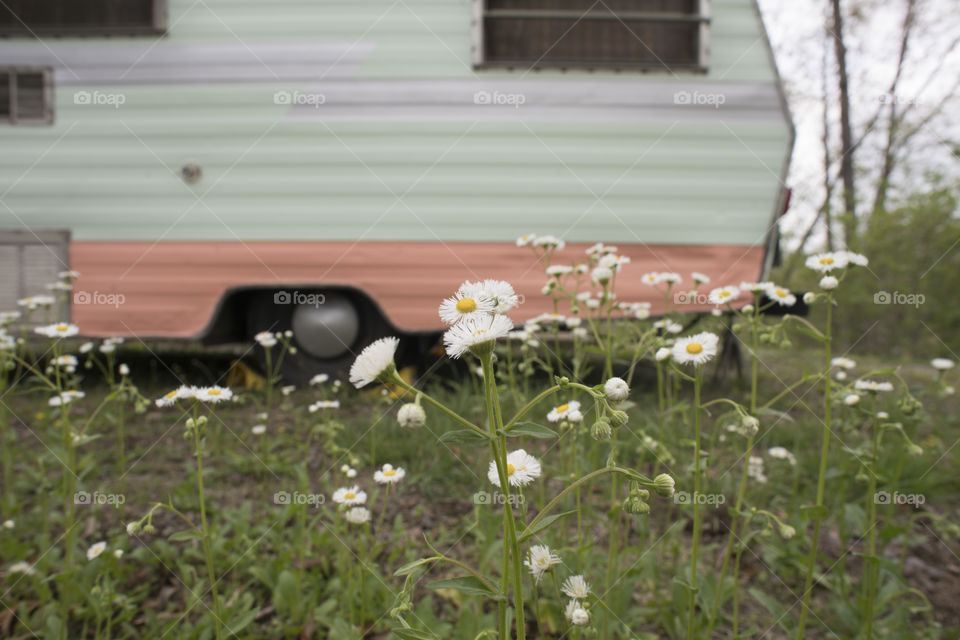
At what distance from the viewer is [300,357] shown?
3.67 metres

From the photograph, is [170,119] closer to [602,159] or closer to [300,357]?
[300,357]

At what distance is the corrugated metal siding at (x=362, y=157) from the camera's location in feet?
10.9

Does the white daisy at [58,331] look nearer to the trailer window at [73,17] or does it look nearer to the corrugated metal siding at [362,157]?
the corrugated metal siding at [362,157]

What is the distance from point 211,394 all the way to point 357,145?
2.38 meters

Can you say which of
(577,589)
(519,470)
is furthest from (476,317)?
(577,589)

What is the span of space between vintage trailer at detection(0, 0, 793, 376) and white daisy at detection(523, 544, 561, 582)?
2.44 meters

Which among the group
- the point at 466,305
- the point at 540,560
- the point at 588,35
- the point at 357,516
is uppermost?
the point at 588,35

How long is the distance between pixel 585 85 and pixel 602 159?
0.47 meters

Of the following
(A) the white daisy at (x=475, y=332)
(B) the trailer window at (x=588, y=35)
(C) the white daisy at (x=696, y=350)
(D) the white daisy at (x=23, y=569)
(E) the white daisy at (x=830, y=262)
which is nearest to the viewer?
(A) the white daisy at (x=475, y=332)

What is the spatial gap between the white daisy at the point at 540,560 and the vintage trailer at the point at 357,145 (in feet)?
7.99

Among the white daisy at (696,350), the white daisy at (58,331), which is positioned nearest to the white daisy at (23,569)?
the white daisy at (58,331)

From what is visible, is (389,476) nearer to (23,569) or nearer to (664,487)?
(664,487)

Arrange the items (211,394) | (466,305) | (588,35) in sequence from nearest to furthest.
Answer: (466,305), (211,394), (588,35)

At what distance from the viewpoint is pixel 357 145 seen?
11.0 ft
